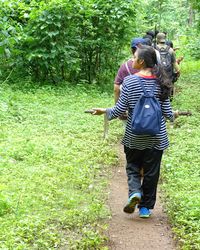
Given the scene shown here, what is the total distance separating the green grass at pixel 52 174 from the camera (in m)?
4.48

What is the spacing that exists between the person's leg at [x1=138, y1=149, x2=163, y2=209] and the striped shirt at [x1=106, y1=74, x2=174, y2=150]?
9 cm

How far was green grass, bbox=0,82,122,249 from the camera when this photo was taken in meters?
4.48

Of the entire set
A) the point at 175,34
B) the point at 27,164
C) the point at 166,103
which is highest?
the point at 166,103

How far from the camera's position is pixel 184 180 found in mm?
6188

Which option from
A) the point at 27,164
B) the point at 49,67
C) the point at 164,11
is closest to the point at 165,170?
the point at 27,164

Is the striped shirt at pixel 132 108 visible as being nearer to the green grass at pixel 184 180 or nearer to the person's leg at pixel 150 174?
the person's leg at pixel 150 174

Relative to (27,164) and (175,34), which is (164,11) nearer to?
(175,34)

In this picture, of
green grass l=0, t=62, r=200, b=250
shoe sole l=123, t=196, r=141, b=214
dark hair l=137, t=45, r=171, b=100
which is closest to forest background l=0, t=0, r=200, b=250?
green grass l=0, t=62, r=200, b=250

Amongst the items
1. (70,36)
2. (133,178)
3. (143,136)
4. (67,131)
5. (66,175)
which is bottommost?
(67,131)

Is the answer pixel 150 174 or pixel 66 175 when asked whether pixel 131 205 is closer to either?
pixel 150 174

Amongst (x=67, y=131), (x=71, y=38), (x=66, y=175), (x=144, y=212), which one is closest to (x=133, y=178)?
(x=144, y=212)

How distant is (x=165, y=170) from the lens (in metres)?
6.86

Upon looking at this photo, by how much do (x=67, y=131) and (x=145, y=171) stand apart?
3.89 meters

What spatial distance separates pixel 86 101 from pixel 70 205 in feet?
A: 22.6
